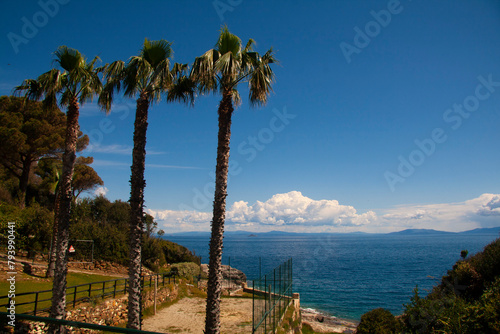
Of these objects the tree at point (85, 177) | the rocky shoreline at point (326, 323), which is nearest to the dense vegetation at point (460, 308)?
the rocky shoreline at point (326, 323)

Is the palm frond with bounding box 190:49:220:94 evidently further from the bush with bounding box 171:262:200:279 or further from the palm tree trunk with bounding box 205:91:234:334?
the bush with bounding box 171:262:200:279

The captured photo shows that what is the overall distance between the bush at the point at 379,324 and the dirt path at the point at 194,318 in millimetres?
4754

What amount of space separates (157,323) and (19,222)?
44.9 feet

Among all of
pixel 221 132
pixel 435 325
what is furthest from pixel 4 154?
pixel 435 325

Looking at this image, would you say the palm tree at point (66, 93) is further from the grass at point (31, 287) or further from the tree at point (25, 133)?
the tree at point (25, 133)

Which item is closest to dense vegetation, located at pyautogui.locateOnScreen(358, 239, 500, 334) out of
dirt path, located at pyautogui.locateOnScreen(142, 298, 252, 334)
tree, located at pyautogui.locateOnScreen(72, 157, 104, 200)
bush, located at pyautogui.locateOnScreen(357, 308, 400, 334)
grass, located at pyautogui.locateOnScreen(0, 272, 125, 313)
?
bush, located at pyautogui.locateOnScreen(357, 308, 400, 334)

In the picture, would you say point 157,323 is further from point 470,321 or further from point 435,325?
point 470,321

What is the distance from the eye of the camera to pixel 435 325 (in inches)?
364

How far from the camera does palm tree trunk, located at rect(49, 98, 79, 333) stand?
30.9 feet

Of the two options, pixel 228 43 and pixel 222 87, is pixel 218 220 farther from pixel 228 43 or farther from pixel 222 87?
pixel 228 43

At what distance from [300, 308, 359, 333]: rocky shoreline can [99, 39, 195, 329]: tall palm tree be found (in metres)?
20.4

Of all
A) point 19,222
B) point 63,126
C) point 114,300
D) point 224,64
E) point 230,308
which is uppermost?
point 63,126

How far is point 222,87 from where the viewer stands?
9625 mm

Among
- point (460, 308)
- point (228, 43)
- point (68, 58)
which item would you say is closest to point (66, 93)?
point (68, 58)
